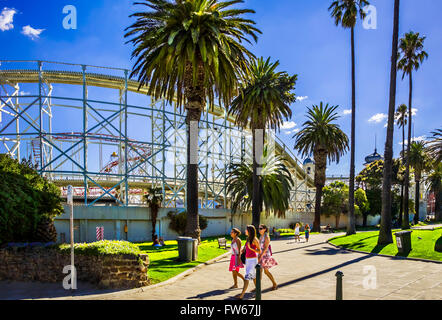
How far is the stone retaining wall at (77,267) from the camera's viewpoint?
11062 millimetres

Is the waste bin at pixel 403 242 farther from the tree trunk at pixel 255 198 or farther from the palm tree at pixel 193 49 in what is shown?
the tree trunk at pixel 255 198

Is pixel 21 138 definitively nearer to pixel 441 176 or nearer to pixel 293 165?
pixel 293 165

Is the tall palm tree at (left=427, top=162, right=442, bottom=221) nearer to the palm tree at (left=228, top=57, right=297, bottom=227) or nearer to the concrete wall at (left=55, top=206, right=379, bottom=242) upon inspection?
the palm tree at (left=228, top=57, right=297, bottom=227)

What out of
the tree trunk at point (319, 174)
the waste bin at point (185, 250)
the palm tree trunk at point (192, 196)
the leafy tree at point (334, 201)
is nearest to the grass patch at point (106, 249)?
the waste bin at point (185, 250)

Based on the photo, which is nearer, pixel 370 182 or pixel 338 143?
pixel 338 143

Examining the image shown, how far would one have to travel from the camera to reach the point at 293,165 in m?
53.6

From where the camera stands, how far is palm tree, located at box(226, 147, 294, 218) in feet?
125

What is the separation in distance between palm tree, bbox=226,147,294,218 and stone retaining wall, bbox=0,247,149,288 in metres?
26.1

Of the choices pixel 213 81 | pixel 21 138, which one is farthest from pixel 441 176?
pixel 21 138

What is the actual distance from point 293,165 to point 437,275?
4219 centimetres

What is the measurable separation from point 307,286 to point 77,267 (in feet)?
23.2

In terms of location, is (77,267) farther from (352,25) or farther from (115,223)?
(352,25)

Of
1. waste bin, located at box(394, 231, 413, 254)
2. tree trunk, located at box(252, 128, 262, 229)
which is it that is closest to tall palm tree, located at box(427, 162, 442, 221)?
tree trunk, located at box(252, 128, 262, 229)

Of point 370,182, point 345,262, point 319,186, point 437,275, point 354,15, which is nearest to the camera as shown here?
point 437,275
